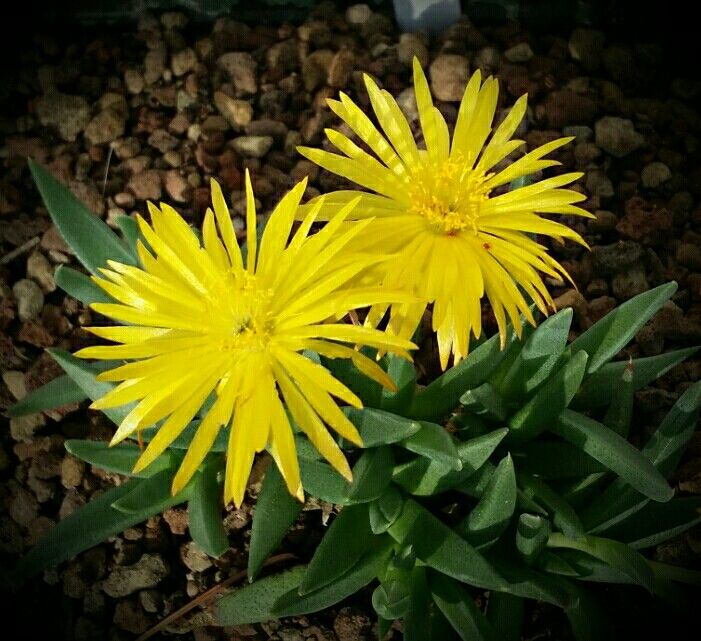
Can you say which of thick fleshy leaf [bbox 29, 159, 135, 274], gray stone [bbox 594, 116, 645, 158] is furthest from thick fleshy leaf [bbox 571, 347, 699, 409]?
thick fleshy leaf [bbox 29, 159, 135, 274]

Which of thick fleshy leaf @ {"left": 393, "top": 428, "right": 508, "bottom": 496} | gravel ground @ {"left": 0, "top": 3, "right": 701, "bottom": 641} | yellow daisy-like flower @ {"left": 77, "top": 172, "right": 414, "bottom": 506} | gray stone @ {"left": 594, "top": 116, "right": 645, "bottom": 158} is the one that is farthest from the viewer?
gray stone @ {"left": 594, "top": 116, "right": 645, "bottom": 158}

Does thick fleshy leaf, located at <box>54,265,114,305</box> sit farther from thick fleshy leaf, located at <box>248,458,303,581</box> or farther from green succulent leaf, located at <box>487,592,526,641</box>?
green succulent leaf, located at <box>487,592,526,641</box>

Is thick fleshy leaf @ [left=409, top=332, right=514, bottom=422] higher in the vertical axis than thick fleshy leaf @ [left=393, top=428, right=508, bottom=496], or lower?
higher

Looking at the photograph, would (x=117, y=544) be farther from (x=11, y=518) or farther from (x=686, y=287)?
(x=686, y=287)

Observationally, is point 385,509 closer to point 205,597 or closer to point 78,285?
point 205,597

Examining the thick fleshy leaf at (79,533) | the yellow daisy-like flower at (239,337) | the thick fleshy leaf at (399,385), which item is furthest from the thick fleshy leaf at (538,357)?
the thick fleshy leaf at (79,533)

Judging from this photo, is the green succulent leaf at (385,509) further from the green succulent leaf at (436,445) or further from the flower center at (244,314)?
the flower center at (244,314)
